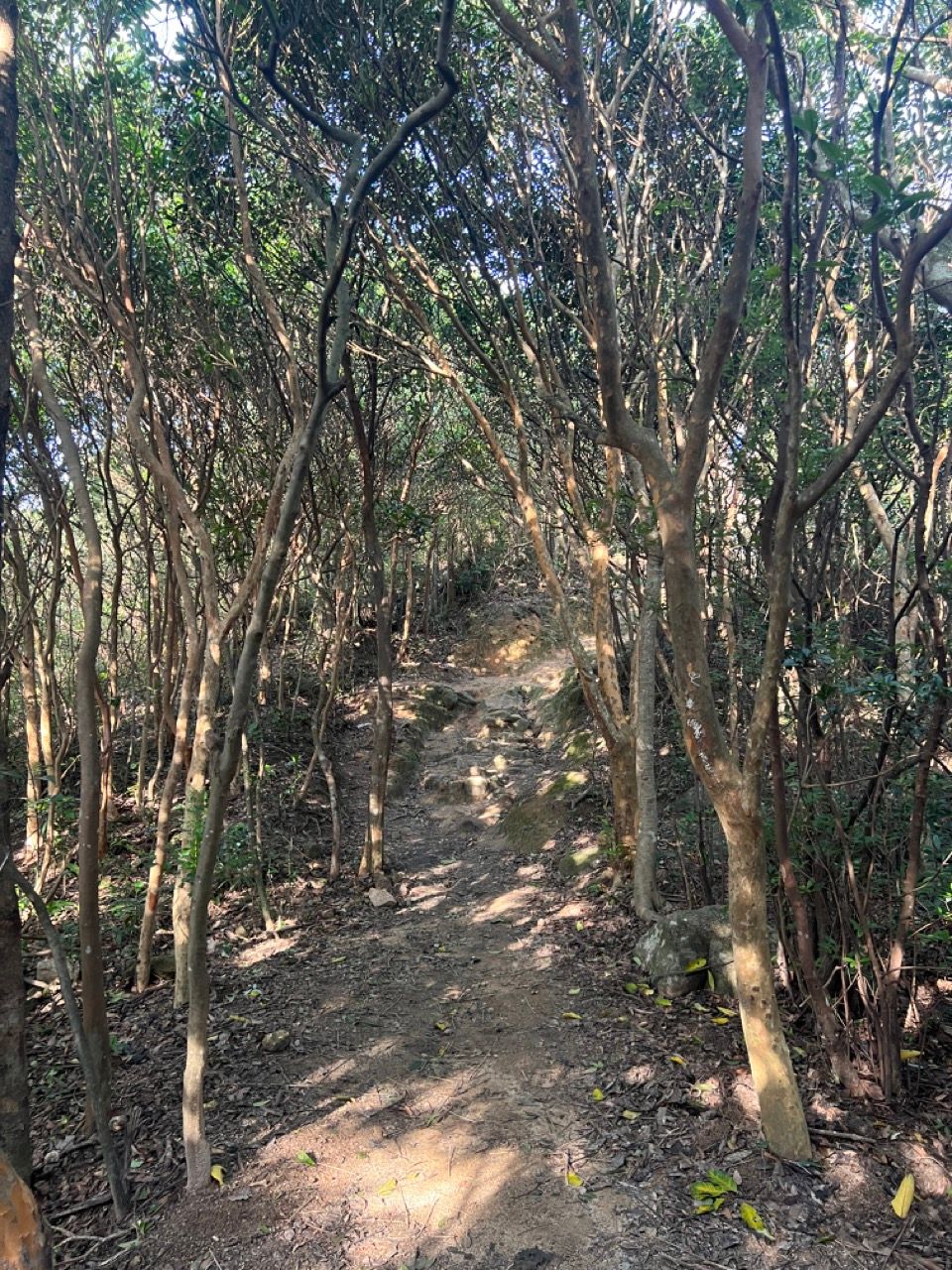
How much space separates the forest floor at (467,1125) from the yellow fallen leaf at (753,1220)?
3 cm

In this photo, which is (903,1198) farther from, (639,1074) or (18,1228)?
(18,1228)

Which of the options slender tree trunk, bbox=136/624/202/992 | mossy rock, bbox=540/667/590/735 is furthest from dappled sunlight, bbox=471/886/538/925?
mossy rock, bbox=540/667/590/735

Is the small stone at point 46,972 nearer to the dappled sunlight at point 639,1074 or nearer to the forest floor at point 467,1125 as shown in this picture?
the forest floor at point 467,1125

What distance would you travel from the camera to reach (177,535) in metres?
5.63

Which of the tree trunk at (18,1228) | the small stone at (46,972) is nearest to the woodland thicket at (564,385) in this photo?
the small stone at (46,972)

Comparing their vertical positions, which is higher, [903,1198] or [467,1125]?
[467,1125]

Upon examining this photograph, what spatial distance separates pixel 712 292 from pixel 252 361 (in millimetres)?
5050

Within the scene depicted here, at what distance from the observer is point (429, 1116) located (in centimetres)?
421

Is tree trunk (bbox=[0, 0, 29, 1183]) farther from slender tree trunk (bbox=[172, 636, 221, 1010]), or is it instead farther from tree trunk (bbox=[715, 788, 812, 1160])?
tree trunk (bbox=[715, 788, 812, 1160])

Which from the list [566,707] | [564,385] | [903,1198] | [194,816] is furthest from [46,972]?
[566,707]

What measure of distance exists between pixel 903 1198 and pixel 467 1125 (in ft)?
6.98

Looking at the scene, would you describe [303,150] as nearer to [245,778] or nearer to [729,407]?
[729,407]

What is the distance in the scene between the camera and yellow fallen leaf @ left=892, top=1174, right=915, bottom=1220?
3268 mm

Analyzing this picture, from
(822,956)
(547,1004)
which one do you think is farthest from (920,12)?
(547,1004)
